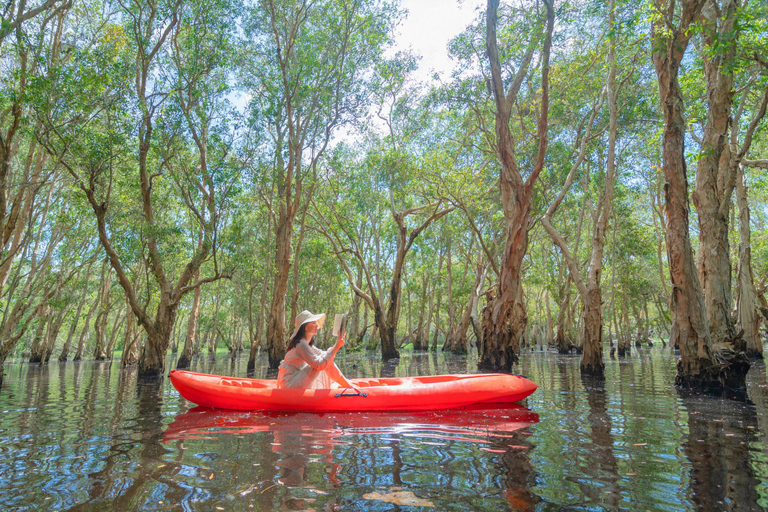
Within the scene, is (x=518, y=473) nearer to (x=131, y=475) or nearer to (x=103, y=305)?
(x=131, y=475)

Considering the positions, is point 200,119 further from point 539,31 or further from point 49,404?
point 539,31

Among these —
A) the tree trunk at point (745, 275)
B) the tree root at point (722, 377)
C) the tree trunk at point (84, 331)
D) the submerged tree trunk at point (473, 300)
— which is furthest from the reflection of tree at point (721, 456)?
the tree trunk at point (84, 331)

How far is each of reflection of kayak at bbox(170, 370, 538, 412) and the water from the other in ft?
0.48

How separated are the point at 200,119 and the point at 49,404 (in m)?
7.64

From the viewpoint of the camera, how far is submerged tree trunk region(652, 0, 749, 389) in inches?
255

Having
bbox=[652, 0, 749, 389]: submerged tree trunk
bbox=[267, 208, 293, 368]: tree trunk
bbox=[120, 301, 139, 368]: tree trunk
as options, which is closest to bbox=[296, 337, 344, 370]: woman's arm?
bbox=[652, 0, 749, 389]: submerged tree trunk

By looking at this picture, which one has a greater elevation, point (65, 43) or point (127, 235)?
point (65, 43)

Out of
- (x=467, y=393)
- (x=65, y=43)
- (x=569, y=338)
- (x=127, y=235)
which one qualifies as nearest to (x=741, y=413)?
(x=467, y=393)

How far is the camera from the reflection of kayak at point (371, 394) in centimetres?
531

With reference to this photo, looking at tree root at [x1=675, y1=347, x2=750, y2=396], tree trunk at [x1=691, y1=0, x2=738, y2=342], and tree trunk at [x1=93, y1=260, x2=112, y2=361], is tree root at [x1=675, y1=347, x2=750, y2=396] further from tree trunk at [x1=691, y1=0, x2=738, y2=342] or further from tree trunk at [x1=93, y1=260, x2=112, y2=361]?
tree trunk at [x1=93, y1=260, x2=112, y2=361]

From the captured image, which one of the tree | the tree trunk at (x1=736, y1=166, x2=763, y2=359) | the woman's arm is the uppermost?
the tree

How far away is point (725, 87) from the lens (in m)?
7.39

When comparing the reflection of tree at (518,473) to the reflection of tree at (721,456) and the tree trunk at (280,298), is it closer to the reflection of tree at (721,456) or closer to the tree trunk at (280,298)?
the reflection of tree at (721,456)

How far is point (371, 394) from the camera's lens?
5316 mm
